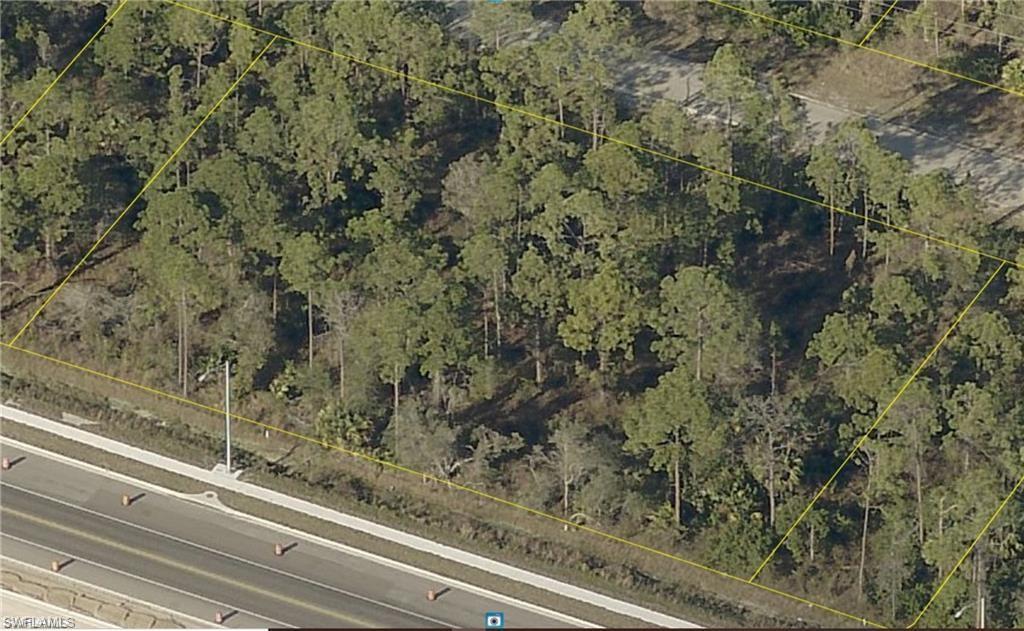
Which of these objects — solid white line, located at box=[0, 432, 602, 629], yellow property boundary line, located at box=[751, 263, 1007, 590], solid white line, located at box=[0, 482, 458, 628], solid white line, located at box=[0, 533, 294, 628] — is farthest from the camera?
yellow property boundary line, located at box=[751, 263, 1007, 590]

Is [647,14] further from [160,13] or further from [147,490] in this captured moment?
[147,490]

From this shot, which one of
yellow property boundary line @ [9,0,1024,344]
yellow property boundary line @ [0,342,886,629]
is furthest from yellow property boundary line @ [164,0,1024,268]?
yellow property boundary line @ [0,342,886,629]

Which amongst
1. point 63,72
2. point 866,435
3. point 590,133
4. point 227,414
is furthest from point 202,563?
point 63,72

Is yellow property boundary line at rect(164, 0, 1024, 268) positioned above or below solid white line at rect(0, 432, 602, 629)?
above

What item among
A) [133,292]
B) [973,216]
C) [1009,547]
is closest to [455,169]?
[133,292]

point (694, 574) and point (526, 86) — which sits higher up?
point (526, 86)

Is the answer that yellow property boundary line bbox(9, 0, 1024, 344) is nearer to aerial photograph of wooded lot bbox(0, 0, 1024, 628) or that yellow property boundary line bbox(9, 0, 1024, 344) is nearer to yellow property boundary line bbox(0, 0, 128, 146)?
aerial photograph of wooded lot bbox(0, 0, 1024, 628)
